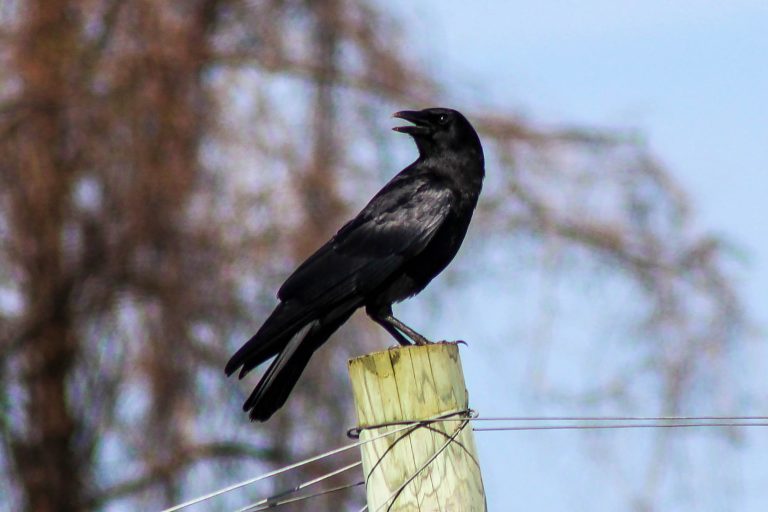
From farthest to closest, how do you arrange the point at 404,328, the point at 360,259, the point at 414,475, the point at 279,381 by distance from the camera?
1. the point at 404,328
2. the point at 360,259
3. the point at 279,381
4. the point at 414,475

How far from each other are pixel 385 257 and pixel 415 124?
2.92 ft

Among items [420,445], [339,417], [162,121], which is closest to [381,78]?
[162,121]

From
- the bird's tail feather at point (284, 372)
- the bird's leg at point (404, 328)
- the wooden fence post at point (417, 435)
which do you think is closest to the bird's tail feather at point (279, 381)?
the bird's tail feather at point (284, 372)

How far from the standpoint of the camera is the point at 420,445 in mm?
3473

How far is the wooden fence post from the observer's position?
3.46 meters

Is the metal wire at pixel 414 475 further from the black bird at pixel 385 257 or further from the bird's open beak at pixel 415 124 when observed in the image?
the bird's open beak at pixel 415 124

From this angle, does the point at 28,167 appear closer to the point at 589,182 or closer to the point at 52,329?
the point at 52,329

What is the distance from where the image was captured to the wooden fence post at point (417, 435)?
3.46 m

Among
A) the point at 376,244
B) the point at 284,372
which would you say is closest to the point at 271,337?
the point at 284,372

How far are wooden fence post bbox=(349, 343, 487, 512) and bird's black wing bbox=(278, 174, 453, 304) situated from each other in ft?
4.53

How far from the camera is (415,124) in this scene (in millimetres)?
5957

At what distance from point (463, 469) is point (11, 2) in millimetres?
4563

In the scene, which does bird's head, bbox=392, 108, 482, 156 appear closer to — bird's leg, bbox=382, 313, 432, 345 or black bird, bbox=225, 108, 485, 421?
black bird, bbox=225, 108, 485, 421

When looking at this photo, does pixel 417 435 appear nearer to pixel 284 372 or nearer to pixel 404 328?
pixel 284 372
